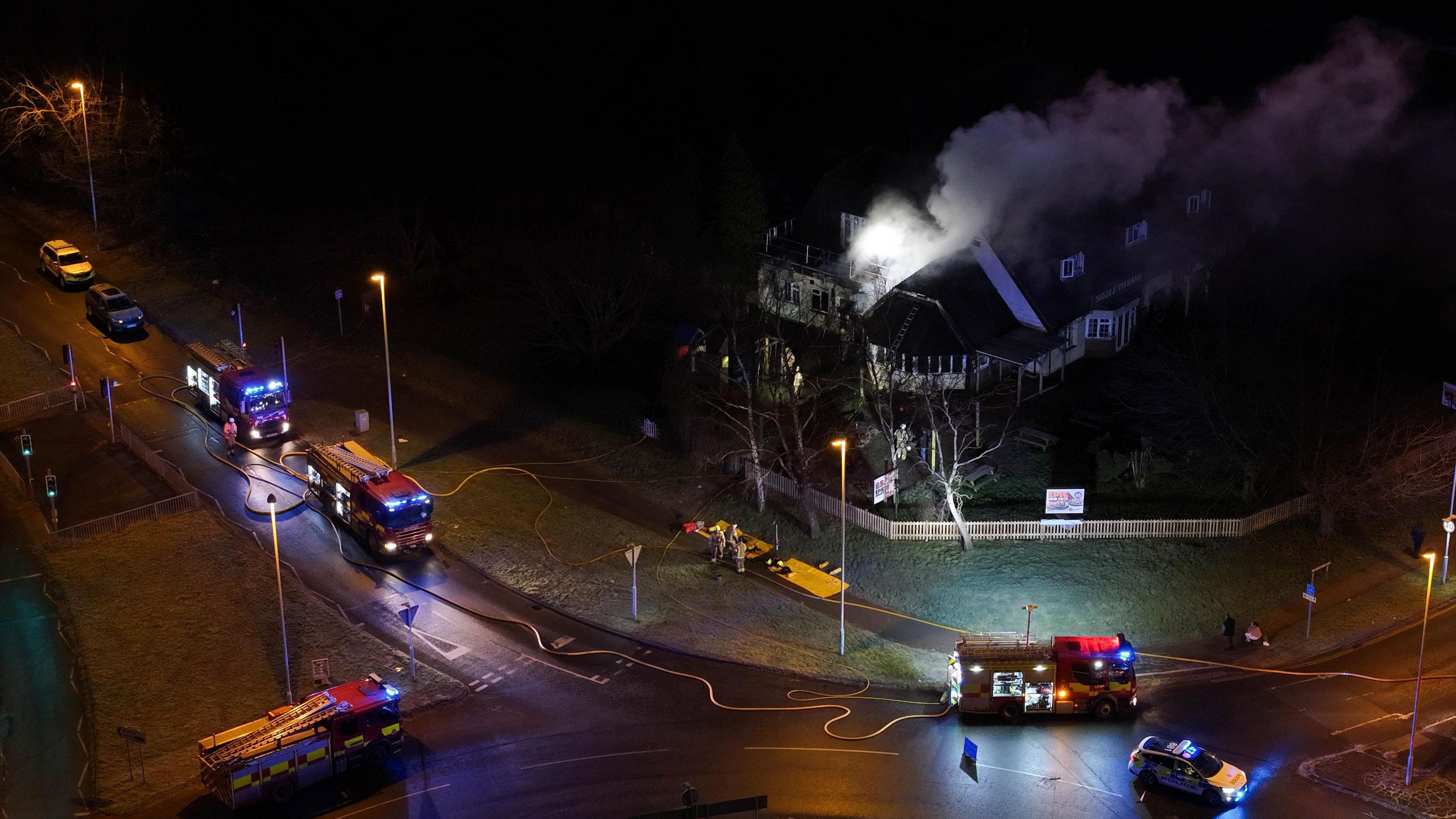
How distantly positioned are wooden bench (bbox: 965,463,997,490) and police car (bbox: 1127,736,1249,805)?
17.4 meters

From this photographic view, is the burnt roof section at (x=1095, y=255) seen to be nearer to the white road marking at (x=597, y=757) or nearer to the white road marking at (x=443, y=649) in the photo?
the white road marking at (x=443, y=649)

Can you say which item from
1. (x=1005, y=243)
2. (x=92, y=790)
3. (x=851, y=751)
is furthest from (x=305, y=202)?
(x=851, y=751)

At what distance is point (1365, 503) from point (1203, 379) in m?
7.20

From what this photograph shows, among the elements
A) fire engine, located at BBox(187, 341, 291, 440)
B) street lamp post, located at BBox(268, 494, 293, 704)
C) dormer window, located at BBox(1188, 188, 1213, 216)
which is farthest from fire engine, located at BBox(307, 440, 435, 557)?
dormer window, located at BBox(1188, 188, 1213, 216)

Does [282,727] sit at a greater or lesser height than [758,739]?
greater

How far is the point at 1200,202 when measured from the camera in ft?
221

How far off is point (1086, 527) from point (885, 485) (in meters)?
7.55

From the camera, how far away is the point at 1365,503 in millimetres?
50406

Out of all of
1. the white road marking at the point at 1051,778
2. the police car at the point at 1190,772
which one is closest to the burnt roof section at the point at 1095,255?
the police car at the point at 1190,772

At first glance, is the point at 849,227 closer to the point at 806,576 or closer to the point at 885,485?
the point at 885,485

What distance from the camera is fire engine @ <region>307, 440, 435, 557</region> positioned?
163ft

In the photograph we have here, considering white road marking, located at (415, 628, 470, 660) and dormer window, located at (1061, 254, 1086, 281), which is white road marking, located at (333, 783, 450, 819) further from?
dormer window, located at (1061, 254, 1086, 281)

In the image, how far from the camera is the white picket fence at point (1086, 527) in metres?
51.1

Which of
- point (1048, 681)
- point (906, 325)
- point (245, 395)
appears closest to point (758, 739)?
point (1048, 681)
